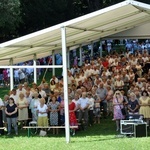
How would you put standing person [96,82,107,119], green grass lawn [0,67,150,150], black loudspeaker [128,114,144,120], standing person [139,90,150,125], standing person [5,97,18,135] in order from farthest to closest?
1. standing person [96,82,107,119]
2. standing person [5,97,18,135]
3. standing person [139,90,150,125]
4. black loudspeaker [128,114,144,120]
5. green grass lawn [0,67,150,150]

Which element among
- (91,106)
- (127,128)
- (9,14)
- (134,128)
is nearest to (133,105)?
(127,128)

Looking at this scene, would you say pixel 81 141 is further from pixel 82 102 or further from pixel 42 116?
pixel 82 102

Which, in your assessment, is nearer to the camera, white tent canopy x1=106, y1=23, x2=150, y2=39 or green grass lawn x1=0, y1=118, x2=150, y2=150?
green grass lawn x1=0, y1=118, x2=150, y2=150

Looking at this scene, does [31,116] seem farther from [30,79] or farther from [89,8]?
[89,8]

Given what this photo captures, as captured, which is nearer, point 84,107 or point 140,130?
point 140,130

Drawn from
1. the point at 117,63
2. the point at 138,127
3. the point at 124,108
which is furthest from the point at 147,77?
the point at 138,127

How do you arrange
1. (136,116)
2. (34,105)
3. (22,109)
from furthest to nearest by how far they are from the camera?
(22,109) → (34,105) → (136,116)

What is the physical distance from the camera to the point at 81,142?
52.3ft

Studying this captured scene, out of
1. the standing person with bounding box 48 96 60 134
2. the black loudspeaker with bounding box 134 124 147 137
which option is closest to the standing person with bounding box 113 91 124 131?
the black loudspeaker with bounding box 134 124 147 137

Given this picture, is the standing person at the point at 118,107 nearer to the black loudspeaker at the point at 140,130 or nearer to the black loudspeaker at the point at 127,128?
the black loudspeaker at the point at 127,128

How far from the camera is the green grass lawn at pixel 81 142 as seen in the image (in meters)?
15.1

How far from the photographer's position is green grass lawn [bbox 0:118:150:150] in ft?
49.6

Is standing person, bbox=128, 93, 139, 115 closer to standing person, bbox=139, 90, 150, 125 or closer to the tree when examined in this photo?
standing person, bbox=139, 90, 150, 125

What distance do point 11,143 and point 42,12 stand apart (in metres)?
33.4
